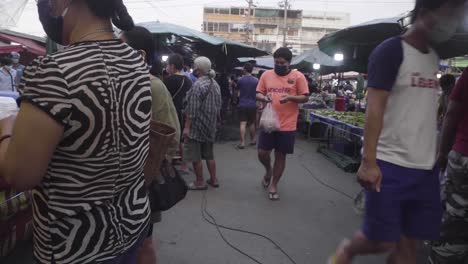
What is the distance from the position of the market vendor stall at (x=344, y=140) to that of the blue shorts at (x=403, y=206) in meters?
4.45

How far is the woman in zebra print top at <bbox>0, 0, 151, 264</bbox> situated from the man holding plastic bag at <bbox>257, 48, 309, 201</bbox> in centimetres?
342

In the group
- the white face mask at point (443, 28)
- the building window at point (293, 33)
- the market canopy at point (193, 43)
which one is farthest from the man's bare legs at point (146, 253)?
the building window at point (293, 33)

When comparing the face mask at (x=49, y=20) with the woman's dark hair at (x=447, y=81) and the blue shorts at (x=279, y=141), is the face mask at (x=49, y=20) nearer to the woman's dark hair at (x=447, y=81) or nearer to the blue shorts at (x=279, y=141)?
the blue shorts at (x=279, y=141)

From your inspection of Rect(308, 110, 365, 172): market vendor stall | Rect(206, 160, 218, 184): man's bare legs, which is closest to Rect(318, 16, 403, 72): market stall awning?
Rect(308, 110, 365, 172): market vendor stall

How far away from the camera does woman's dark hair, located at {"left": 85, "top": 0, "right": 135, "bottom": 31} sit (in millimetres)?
1234

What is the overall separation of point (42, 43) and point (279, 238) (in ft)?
60.5

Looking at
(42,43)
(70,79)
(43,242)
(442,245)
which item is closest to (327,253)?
(442,245)

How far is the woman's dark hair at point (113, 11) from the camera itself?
48.6 inches

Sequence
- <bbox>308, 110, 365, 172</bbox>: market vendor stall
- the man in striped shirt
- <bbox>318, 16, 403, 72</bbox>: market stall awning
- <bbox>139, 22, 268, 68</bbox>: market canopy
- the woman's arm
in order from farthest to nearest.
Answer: <bbox>139, 22, 268, 68</bbox>: market canopy, <bbox>308, 110, 365, 172</bbox>: market vendor stall, <bbox>318, 16, 403, 72</bbox>: market stall awning, the man in striped shirt, the woman's arm

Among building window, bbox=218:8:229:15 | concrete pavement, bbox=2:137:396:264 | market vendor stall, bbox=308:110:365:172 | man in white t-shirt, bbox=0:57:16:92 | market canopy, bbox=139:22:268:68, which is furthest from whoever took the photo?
building window, bbox=218:8:229:15

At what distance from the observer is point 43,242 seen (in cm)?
120

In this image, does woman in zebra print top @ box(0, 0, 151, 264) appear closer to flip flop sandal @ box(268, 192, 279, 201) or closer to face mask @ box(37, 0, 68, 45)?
face mask @ box(37, 0, 68, 45)

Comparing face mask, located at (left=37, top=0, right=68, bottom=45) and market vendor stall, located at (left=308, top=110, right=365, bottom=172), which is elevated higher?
face mask, located at (left=37, top=0, right=68, bottom=45)

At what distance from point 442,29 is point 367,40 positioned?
4.66 m
